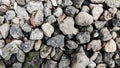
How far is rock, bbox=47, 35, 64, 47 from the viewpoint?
106 centimetres

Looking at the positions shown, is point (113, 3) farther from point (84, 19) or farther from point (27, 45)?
point (27, 45)

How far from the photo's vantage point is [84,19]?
1.06 meters

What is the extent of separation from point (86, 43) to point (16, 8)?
1.14ft

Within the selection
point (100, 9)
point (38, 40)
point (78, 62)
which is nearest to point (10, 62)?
point (38, 40)

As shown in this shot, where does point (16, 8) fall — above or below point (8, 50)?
above

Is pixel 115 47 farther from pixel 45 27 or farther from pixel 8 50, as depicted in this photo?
pixel 8 50

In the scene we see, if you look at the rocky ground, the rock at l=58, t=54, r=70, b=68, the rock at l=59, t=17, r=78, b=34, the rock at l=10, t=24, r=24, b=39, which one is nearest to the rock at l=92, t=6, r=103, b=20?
the rocky ground

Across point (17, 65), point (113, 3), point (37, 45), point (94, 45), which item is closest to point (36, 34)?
point (37, 45)

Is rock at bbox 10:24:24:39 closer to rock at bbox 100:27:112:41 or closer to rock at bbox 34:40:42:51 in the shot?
rock at bbox 34:40:42:51

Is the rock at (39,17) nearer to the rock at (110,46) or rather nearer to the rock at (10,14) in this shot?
the rock at (10,14)

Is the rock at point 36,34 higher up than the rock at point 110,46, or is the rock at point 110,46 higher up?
the rock at point 36,34

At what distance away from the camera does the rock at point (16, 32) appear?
106 centimetres

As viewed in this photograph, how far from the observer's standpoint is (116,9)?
3.58ft

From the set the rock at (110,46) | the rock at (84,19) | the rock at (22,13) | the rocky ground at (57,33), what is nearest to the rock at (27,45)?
the rocky ground at (57,33)
